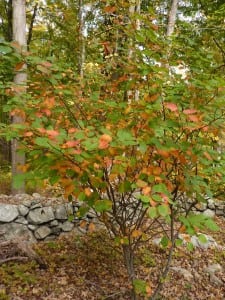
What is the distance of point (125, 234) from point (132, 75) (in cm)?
151

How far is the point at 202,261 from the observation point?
477 cm

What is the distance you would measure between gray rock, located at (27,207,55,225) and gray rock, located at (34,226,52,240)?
0.31 feet

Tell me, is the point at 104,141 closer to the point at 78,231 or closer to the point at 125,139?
the point at 125,139

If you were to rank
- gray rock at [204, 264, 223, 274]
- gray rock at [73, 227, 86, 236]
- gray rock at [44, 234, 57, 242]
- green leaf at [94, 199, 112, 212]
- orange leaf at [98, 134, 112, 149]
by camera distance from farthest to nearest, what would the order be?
1. gray rock at [73, 227, 86, 236]
2. gray rock at [44, 234, 57, 242]
3. gray rock at [204, 264, 223, 274]
4. green leaf at [94, 199, 112, 212]
5. orange leaf at [98, 134, 112, 149]

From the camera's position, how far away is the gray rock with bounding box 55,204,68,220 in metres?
4.92

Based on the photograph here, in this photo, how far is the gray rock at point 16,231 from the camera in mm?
4548

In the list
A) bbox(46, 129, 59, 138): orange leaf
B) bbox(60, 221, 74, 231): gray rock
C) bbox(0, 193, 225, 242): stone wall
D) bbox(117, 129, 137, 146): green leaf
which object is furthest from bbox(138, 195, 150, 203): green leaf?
bbox(60, 221, 74, 231): gray rock

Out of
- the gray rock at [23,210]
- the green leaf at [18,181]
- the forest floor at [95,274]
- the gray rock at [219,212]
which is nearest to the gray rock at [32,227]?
the gray rock at [23,210]

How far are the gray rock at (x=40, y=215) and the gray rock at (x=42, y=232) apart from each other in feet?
0.31

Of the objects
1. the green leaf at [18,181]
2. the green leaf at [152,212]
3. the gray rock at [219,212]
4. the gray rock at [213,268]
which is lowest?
the gray rock at [219,212]

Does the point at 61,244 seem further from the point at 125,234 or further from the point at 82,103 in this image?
the point at 82,103

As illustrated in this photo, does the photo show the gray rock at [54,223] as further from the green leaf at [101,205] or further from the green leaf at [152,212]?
the green leaf at [152,212]

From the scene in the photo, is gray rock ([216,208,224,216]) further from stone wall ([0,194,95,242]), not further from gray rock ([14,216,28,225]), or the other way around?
gray rock ([14,216,28,225])

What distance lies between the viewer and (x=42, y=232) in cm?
→ 477
